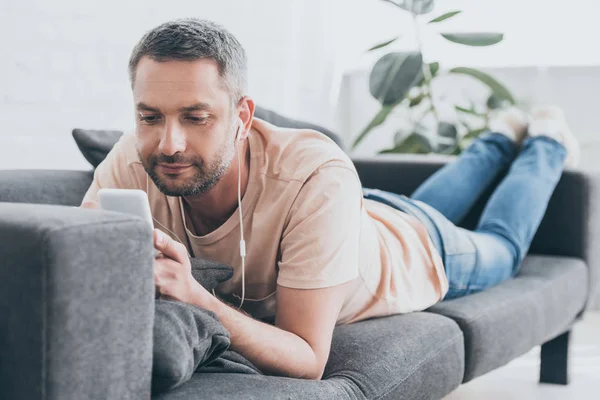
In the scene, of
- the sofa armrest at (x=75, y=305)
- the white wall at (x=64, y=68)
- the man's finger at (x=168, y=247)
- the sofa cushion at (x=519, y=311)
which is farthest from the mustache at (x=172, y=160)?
the white wall at (x=64, y=68)

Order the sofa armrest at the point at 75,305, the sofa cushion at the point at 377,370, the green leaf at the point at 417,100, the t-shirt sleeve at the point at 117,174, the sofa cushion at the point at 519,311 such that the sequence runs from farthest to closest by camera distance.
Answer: the green leaf at the point at 417,100
the sofa cushion at the point at 519,311
the t-shirt sleeve at the point at 117,174
the sofa cushion at the point at 377,370
the sofa armrest at the point at 75,305

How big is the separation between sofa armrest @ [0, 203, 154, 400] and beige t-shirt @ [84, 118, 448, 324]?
42 cm

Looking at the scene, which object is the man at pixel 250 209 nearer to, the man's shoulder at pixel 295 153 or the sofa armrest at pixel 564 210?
the man's shoulder at pixel 295 153

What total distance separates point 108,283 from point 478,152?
171 cm

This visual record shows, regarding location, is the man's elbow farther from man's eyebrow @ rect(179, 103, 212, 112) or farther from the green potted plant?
the green potted plant

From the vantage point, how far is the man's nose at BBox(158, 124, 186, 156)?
1.29 metres

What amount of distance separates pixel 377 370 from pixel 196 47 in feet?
1.95

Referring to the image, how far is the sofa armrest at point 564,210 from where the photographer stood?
2.30m

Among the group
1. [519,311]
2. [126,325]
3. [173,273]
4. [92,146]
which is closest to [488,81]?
[519,311]

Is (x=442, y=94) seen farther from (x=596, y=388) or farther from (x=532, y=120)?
(x=596, y=388)

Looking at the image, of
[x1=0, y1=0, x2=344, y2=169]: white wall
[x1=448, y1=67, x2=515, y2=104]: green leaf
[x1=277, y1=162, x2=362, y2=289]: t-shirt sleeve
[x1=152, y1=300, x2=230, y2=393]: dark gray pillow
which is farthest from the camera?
[x1=448, y1=67, x2=515, y2=104]: green leaf

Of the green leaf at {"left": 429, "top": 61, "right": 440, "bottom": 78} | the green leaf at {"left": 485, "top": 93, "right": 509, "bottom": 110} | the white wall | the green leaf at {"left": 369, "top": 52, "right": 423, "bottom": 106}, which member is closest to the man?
the white wall

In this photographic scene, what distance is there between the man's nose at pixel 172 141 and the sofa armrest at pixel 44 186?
1.53 ft

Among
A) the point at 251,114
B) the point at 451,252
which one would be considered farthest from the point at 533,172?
the point at 251,114
